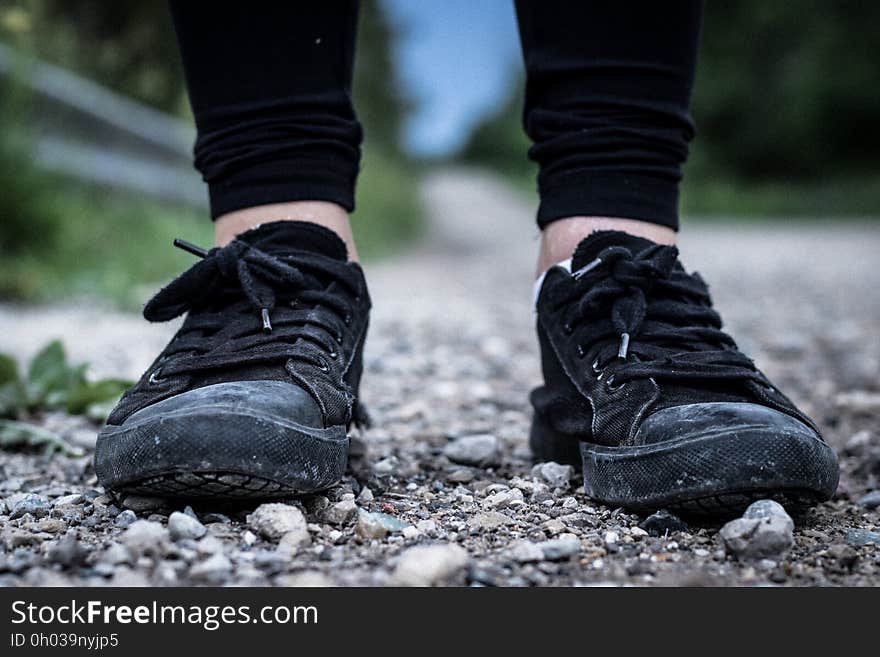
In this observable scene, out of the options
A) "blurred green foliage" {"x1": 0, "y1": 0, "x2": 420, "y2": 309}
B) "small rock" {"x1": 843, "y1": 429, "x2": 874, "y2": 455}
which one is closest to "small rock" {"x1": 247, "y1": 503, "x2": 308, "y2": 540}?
"small rock" {"x1": 843, "y1": 429, "x2": 874, "y2": 455}

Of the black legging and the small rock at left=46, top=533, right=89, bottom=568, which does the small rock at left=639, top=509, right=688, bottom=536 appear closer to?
the black legging

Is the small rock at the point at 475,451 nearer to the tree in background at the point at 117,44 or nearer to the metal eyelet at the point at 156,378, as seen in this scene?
the metal eyelet at the point at 156,378

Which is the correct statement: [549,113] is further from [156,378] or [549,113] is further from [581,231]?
[156,378]

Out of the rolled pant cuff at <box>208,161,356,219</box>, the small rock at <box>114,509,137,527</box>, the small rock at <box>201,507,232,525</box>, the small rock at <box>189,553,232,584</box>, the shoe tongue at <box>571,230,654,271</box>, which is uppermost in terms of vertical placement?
the rolled pant cuff at <box>208,161,356,219</box>

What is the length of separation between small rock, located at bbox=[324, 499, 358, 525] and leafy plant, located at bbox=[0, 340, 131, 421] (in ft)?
2.62

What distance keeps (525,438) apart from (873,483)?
2.00 feet

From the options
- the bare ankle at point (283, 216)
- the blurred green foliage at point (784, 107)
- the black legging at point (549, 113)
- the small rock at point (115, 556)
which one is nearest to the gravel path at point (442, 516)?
the small rock at point (115, 556)

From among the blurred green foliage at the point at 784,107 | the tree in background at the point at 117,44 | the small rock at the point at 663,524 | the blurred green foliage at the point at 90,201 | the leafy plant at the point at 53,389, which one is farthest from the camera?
the blurred green foliage at the point at 784,107

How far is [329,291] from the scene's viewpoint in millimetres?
1315

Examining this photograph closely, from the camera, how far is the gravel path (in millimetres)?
926

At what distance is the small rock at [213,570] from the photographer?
2.90 ft

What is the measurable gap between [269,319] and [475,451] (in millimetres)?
446

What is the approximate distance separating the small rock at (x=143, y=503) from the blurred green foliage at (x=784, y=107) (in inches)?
604

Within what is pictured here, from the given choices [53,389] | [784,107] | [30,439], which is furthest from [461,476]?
[784,107]
